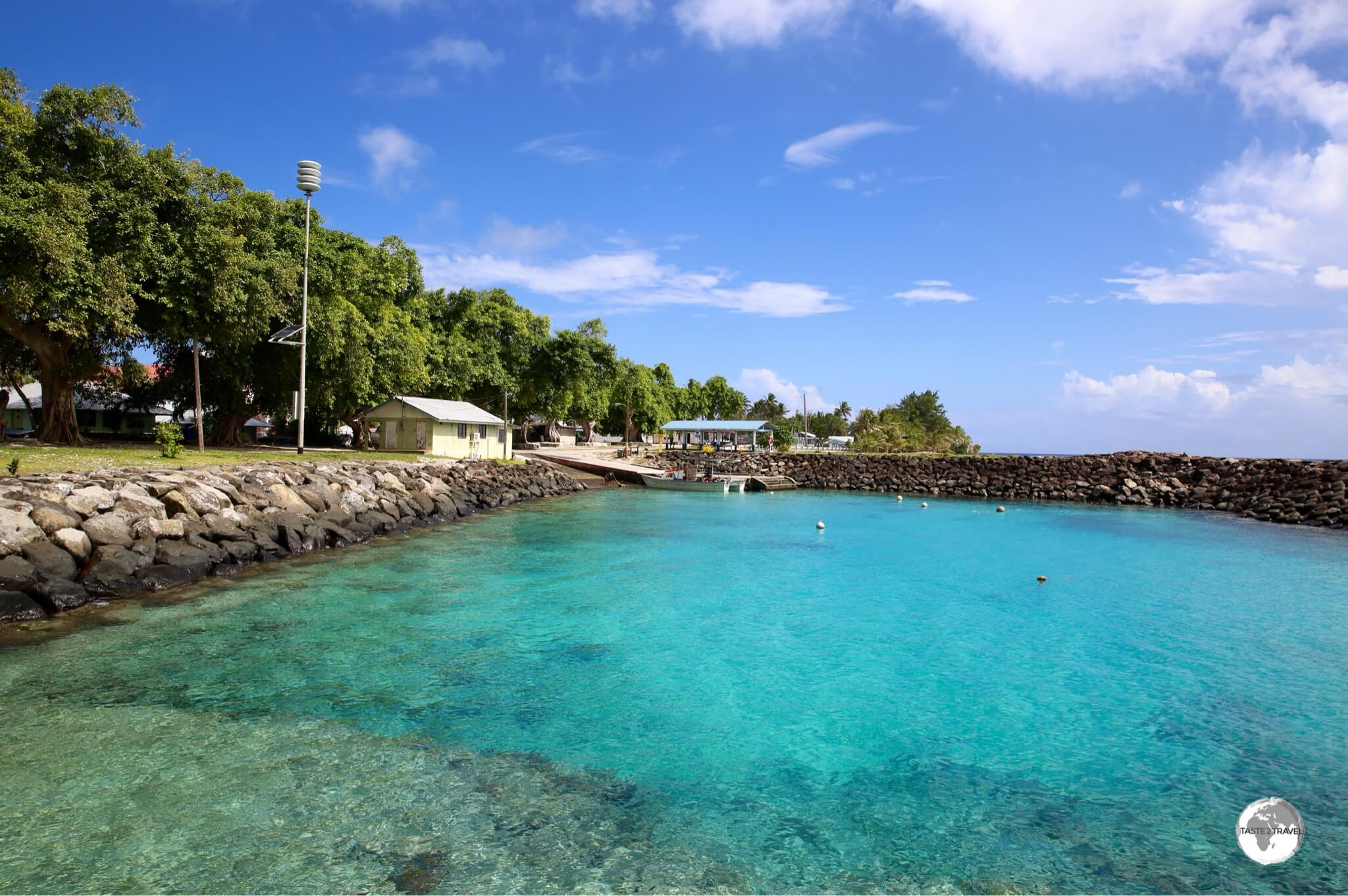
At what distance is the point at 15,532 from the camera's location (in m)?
12.1

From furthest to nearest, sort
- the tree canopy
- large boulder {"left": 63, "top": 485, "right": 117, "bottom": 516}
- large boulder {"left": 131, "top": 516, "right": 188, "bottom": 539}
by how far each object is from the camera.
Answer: the tree canopy
large boulder {"left": 131, "top": 516, "right": 188, "bottom": 539}
large boulder {"left": 63, "top": 485, "right": 117, "bottom": 516}

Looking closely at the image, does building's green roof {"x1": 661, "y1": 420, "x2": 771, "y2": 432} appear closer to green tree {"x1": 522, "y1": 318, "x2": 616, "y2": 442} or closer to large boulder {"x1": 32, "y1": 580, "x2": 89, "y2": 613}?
green tree {"x1": 522, "y1": 318, "x2": 616, "y2": 442}

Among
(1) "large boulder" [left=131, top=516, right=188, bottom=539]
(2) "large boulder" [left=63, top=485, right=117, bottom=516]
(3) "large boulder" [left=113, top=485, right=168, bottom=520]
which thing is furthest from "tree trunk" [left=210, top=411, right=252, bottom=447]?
(2) "large boulder" [left=63, top=485, right=117, bottom=516]

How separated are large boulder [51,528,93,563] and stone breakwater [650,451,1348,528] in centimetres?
3985

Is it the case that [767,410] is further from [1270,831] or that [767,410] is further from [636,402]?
[1270,831]

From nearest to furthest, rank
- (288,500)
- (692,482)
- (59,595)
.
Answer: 1. (59,595)
2. (288,500)
3. (692,482)

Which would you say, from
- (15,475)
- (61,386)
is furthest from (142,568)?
(61,386)

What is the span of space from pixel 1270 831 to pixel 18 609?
15.7 metres

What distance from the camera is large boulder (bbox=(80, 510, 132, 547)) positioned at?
13.6 meters

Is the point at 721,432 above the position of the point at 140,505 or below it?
above

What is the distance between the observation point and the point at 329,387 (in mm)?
35062

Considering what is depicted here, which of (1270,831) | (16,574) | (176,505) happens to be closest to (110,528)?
(176,505)

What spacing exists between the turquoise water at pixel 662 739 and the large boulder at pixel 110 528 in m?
2.00

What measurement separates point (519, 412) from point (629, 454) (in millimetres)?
10061
